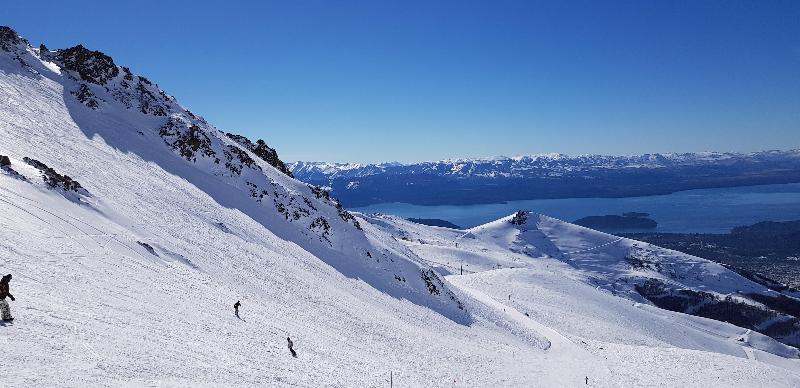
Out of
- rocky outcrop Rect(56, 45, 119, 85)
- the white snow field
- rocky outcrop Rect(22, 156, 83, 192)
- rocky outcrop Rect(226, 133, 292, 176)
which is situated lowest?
the white snow field

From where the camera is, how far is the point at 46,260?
19.3 metres

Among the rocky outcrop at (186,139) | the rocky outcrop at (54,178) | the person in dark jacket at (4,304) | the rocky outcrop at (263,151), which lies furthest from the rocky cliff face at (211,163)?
the person in dark jacket at (4,304)

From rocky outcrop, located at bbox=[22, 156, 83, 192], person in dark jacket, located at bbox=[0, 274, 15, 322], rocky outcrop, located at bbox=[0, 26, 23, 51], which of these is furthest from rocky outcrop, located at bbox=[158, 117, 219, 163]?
person in dark jacket, located at bbox=[0, 274, 15, 322]

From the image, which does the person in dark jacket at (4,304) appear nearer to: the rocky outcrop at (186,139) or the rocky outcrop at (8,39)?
the rocky outcrop at (186,139)

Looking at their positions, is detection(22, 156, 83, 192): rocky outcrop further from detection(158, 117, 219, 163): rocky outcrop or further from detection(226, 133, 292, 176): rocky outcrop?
detection(226, 133, 292, 176): rocky outcrop

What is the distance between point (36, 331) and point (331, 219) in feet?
148

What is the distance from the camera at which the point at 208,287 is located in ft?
87.2

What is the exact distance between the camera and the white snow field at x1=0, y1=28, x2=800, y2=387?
16.1 meters

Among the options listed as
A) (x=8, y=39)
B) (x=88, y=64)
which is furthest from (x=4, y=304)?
(x=88, y=64)

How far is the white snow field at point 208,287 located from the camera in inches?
632

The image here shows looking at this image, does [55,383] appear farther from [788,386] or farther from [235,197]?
[788,386]

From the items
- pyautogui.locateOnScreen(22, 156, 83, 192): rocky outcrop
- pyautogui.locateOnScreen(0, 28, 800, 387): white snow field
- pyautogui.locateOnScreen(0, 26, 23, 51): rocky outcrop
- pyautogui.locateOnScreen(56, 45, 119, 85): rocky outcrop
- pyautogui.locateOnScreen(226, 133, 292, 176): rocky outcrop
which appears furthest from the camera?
pyautogui.locateOnScreen(226, 133, 292, 176): rocky outcrop

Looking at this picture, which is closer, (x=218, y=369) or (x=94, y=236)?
(x=218, y=369)

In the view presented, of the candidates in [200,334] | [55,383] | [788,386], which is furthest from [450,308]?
[55,383]
